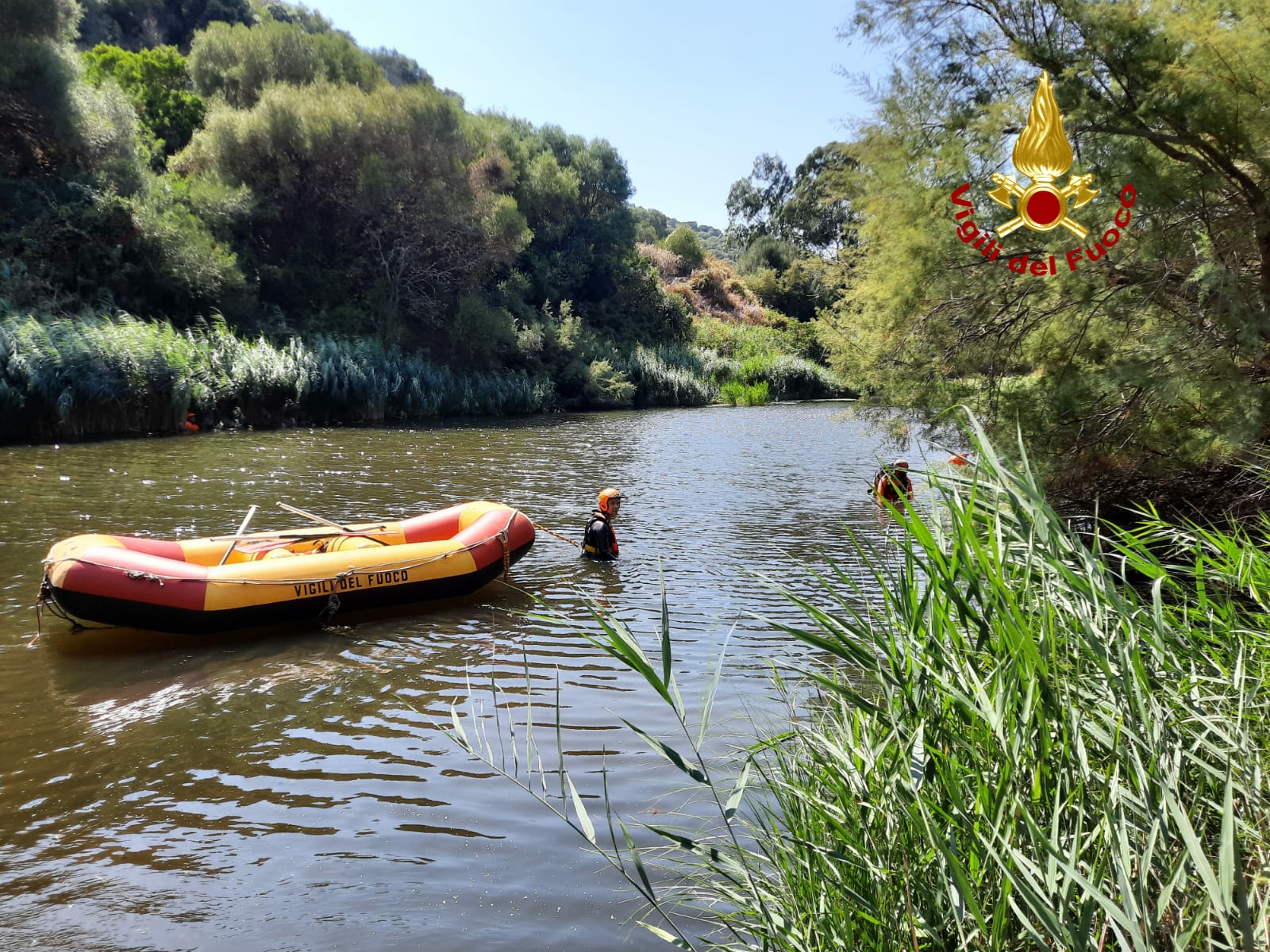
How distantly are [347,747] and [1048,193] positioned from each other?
6.67m

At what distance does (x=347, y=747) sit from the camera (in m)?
4.36

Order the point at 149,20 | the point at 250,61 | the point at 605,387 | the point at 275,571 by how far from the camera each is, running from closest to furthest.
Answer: the point at 275,571, the point at 250,61, the point at 605,387, the point at 149,20

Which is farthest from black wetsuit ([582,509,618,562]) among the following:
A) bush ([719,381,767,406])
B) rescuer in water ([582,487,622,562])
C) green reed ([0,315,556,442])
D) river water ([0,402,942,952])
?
bush ([719,381,767,406])

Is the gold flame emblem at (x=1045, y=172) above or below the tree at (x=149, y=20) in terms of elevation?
below

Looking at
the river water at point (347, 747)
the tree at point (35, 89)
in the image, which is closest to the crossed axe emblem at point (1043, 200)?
the river water at point (347, 747)

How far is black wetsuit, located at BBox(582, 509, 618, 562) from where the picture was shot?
7.99m

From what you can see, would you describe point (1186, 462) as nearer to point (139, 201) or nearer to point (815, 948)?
point (815, 948)

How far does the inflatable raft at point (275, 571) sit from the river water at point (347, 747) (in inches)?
8.3

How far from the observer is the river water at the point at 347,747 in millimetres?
3053

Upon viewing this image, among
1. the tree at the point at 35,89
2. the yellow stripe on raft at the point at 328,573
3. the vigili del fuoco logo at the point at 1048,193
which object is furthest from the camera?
the tree at the point at 35,89

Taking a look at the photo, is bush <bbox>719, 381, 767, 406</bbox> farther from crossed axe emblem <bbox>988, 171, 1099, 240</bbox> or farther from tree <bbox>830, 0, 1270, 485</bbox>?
crossed axe emblem <bbox>988, 171, 1099, 240</bbox>

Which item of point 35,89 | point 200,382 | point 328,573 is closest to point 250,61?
point 35,89

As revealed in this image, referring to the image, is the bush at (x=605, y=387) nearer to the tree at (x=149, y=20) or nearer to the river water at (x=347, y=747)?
the river water at (x=347, y=747)

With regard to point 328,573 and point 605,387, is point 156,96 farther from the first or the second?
point 328,573
